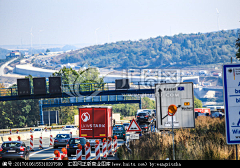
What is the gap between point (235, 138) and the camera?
39.5ft

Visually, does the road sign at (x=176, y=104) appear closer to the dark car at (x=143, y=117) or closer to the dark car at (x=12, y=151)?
the dark car at (x=12, y=151)

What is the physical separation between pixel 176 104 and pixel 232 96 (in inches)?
441

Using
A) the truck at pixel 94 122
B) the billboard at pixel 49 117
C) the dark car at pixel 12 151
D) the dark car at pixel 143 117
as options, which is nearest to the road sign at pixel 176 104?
the dark car at pixel 12 151

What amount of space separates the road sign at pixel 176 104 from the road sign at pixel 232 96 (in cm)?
1019

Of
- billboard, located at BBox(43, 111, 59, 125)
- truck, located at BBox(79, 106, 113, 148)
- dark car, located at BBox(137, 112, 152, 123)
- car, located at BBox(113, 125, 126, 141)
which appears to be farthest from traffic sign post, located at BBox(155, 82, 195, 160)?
billboard, located at BBox(43, 111, 59, 125)

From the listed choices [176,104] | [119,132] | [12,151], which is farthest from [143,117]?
[12,151]

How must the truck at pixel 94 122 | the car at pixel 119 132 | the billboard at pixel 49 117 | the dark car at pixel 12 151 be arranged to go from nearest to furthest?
the dark car at pixel 12 151, the truck at pixel 94 122, the car at pixel 119 132, the billboard at pixel 49 117

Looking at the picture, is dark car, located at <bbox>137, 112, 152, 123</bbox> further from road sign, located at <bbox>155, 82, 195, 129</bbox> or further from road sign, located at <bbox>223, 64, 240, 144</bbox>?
road sign, located at <bbox>223, 64, 240, 144</bbox>

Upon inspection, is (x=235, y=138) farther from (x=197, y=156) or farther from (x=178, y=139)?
(x=178, y=139)

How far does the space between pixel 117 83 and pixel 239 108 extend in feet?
151

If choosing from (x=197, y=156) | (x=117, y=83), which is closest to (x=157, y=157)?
(x=197, y=156)

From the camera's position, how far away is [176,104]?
23.2m

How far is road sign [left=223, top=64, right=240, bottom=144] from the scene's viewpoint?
39.1 feet

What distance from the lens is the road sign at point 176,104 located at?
2253cm
